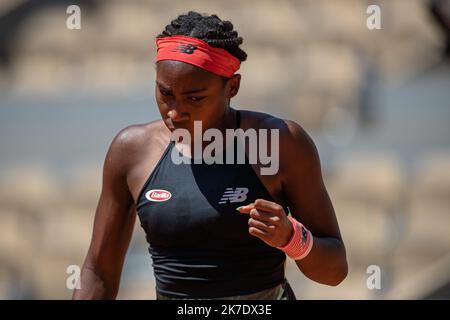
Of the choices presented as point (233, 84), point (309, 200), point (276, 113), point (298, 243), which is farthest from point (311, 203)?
point (276, 113)

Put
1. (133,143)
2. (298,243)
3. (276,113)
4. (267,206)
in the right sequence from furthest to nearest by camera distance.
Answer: (276,113), (133,143), (298,243), (267,206)

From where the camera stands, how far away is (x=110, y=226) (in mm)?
2262

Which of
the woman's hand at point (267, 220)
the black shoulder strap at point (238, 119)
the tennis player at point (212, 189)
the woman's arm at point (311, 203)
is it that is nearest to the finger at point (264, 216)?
the woman's hand at point (267, 220)

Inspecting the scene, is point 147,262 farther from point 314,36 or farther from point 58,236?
point 314,36

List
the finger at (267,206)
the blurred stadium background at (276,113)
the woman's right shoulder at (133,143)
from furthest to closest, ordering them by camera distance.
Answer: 1. the blurred stadium background at (276,113)
2. the woman's right shoulder at (133,143)
3. the finger at (267,206)

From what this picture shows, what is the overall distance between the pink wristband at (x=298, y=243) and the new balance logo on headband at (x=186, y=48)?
0.51 m

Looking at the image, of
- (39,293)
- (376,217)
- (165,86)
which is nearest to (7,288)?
(39,293)

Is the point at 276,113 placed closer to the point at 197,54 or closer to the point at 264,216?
the point at 197,54

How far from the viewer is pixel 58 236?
4.72 metres

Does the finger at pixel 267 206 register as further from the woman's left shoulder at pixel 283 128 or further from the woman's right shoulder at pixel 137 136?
the woman's right shoulder at pixel 137 136

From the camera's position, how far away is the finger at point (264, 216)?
1894 millimetres

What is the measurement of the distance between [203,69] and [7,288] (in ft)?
10.1

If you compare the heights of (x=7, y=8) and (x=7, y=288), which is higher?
(x=7, y=8)

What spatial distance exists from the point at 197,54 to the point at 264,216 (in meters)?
0.47
